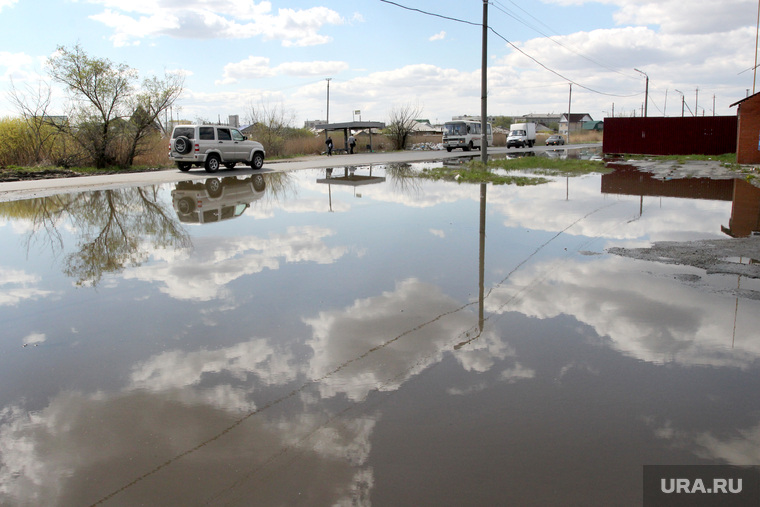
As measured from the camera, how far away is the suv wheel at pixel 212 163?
23438 millimetres

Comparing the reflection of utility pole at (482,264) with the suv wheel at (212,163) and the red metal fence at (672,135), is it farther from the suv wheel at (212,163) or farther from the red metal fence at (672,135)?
the red metal fence at (672,135)

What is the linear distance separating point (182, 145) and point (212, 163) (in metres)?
1.39

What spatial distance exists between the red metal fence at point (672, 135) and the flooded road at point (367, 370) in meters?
29.8

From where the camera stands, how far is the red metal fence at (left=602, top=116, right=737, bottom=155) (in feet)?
114

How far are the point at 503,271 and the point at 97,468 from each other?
5487 mm

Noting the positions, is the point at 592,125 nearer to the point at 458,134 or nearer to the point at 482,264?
the point at 458,134

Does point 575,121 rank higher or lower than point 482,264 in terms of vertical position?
higher

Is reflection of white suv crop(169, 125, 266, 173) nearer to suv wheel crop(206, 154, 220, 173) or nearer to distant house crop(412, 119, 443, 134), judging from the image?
suv wheel crop(206, 154, 220, 173)

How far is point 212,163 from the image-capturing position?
2361cm

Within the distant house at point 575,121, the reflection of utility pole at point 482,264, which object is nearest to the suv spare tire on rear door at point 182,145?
the reflection of utility pole at point 482,264

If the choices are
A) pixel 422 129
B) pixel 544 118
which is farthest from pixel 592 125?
pixel 422 129

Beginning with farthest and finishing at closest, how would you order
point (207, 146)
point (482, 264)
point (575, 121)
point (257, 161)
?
point (575, 121) < point (257, 161) < point (207, 146) < point (482, 264)

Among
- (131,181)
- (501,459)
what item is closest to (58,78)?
(131,181)

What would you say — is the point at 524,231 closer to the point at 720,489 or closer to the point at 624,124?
the point at 720,489
